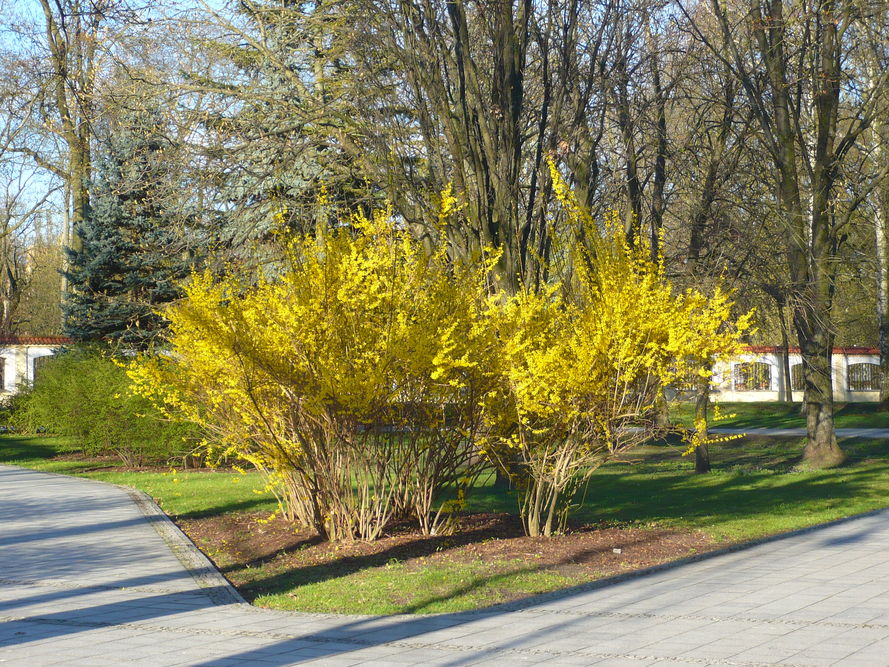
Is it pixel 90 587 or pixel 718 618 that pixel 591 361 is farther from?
pixel 90 587

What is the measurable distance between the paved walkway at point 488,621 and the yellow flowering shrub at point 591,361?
1562 mm

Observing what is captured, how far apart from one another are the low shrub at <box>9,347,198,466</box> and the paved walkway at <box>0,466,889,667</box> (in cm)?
925

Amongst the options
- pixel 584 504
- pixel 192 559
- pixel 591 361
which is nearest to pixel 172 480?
pixel 584 504

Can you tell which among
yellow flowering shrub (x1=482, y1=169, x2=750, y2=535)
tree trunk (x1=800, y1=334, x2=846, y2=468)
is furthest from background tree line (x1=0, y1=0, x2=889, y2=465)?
yellow flowering shrub (x1=482, y1=169, x2=750, y2=535)

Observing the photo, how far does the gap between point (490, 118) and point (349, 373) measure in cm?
495

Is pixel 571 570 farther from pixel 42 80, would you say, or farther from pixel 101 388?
pixel 101 388

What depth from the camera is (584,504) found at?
12.6m

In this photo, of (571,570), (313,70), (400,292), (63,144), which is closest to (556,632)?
(571,570)

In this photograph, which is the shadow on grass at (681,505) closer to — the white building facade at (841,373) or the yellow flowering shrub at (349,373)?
the yellow flowering shrub at (349,373)

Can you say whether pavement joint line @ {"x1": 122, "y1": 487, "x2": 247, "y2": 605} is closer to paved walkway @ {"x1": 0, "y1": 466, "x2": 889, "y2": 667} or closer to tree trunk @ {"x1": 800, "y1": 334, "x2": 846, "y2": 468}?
paved walkway @ {"x1": 0, "y1": 466, "x2": 889, "y2": 667}

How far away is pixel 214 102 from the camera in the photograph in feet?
51.6

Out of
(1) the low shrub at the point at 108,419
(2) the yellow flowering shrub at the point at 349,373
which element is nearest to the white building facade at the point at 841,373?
(1) the low shrub at the point at 108,419

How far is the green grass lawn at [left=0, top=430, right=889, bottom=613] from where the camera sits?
713cm

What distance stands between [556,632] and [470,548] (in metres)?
3.09
